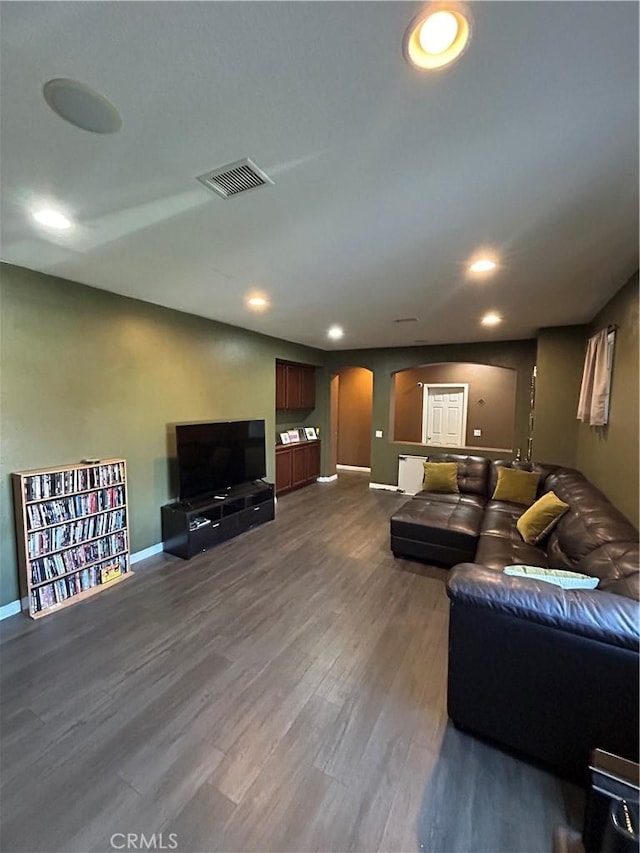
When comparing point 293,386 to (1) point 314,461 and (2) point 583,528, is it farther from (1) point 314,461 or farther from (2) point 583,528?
(2) point 583,528

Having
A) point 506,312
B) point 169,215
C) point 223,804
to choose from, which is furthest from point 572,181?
point 223,804

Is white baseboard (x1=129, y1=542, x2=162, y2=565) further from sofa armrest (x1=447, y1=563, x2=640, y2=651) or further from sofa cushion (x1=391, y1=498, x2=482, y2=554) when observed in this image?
sofa armrest (x1=447, y1=563, x2=640, y2=651)

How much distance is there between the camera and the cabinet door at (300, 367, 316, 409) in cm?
690

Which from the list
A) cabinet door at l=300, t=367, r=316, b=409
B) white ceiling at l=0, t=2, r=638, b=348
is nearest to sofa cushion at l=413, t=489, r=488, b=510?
white ceiling at l=0, t=2, r=638, b=348

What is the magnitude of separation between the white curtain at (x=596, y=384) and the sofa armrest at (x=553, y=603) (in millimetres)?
2195

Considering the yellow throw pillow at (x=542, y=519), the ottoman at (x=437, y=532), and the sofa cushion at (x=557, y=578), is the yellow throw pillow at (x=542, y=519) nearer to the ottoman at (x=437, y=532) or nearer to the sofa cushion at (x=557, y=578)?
the ottoman at (x=437, y=532)

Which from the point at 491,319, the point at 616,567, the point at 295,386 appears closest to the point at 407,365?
the point at 295,386

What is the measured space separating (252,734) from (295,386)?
5387 mm

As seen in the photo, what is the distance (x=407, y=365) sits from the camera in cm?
652

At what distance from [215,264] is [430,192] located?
1552 mm

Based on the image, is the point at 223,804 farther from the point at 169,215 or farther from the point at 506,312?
the point at 506,312

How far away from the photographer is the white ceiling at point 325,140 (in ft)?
3.04

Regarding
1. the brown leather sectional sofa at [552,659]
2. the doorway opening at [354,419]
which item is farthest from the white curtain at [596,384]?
the doorway opening at [354,419]

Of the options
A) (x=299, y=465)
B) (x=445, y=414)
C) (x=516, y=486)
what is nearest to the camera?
(x=516, y=486)
